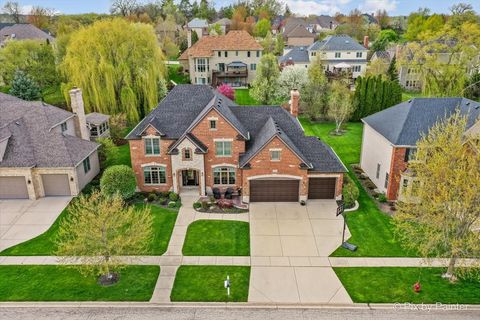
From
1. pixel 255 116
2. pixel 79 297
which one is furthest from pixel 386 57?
pixel 79 297

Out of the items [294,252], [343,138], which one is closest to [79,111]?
[294,252]

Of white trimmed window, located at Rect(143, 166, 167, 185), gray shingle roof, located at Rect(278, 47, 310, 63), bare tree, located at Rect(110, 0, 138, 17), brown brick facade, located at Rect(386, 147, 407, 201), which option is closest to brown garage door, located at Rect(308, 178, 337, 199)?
brown brick facade, located at Rect(386, 147, 407, 201)

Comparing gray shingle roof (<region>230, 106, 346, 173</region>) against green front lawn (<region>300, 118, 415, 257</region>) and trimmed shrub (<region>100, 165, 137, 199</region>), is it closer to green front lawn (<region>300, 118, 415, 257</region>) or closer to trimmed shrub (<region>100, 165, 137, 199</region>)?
green front lawn (<region>300, 118, 415, 257</region>)

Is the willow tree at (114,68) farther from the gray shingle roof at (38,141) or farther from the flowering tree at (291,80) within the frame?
the flowering tree at (291,80)


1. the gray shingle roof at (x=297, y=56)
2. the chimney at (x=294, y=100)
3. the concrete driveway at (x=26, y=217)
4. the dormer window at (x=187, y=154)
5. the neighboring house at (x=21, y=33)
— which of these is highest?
the neighboring house at (x=21, y=33)

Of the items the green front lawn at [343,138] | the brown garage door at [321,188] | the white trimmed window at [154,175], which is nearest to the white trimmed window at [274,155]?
the brown garage door at [321,188]

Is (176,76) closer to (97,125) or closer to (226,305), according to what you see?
(97,125)

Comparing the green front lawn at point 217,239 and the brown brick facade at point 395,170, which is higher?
the brown brick facade at point 395,170
